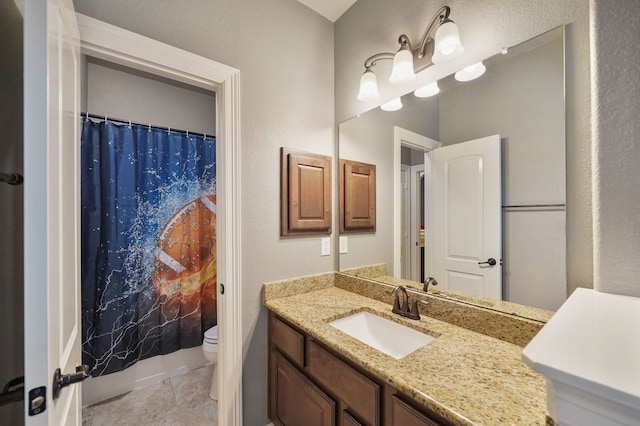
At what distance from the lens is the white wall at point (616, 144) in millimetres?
710

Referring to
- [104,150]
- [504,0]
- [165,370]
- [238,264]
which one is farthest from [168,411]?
[504,0]

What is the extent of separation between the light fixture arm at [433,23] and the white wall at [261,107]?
0.72m

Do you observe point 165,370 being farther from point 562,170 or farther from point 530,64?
point 530,64

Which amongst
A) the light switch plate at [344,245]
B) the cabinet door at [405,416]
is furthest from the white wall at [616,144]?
the light switch plate at [344,245]

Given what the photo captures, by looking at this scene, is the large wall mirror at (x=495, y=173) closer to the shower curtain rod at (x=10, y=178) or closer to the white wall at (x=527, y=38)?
the white wall at (x=527, y=38)

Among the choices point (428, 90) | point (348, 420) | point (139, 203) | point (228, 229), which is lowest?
point (348, 420)

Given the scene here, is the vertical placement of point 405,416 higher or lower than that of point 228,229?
lower

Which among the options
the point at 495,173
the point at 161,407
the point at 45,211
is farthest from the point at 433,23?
the point at 161,407

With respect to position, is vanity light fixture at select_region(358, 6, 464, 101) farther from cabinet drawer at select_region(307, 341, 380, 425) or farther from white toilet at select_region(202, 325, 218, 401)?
white toilet at select_region(202, 325, 218, 401)

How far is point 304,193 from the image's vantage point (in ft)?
5.53

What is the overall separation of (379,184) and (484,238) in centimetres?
69

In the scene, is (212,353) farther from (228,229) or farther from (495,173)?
(495,173)

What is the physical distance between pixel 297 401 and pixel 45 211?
4.21 feet

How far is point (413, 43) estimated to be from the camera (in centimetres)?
139
